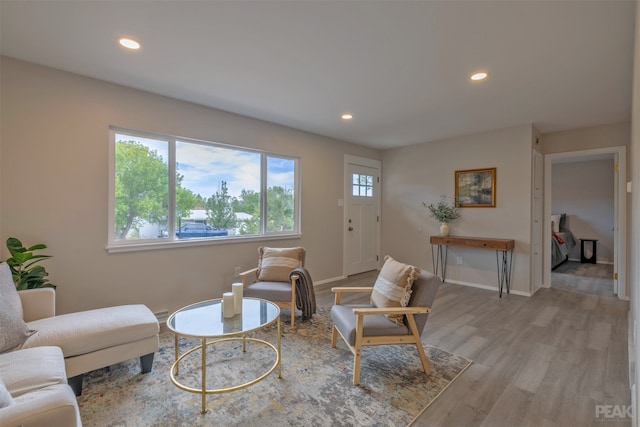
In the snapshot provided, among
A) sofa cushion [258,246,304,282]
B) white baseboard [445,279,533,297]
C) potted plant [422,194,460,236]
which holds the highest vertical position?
potted plant [422,194,460,236]

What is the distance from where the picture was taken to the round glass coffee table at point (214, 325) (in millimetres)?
1808

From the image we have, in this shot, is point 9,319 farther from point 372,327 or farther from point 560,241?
point 560,241

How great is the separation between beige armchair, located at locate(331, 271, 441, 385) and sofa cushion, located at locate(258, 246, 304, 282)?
123 cm

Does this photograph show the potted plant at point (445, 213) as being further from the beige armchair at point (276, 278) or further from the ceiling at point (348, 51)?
the beige armchair at point (276, 278)

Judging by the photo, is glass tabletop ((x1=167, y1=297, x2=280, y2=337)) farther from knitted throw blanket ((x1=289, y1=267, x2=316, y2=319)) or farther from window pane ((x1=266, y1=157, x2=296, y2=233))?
window pane ((x1=266, y1=157, x2=296, y2=233))

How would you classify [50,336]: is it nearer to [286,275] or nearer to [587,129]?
[286,275]

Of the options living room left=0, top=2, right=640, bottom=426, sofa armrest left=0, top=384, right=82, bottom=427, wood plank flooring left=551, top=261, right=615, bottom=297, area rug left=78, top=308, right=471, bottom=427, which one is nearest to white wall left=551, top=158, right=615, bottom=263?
wood plank flooring left=551, top=261, right=615, bottom=297

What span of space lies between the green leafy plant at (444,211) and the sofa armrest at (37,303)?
16.1 feet

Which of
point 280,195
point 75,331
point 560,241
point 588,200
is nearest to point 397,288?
point 75,331

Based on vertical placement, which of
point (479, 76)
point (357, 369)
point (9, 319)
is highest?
point (479, 76)

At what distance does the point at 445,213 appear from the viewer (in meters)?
4.87

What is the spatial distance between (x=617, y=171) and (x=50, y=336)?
645cm

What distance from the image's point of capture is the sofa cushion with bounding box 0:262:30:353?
1651 millimetres

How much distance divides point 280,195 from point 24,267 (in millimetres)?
2732
